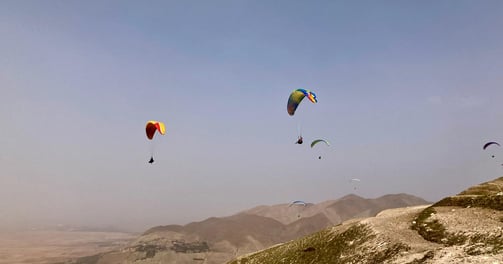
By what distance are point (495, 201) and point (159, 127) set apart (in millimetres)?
52449

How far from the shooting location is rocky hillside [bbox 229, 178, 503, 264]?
38562mm

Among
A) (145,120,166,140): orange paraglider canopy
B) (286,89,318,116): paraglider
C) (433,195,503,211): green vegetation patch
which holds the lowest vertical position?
(433,195,503,211): green vegetation patch

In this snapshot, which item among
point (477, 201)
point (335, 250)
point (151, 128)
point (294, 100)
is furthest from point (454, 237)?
point (151, 128)

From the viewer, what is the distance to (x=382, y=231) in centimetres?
5125

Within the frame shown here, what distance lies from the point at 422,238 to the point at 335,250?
1296 cm

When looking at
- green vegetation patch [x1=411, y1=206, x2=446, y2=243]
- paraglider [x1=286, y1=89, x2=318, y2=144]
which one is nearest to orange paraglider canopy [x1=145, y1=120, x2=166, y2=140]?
paraglider [x1=286, y1=89, x2=318, y2=144]

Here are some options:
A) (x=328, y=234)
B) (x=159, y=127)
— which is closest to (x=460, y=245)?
(x=328, y=234)

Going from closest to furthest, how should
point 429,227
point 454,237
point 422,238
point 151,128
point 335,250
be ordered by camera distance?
point 454,237, point 422,238, point 429,227, point 335,250, point 151,128

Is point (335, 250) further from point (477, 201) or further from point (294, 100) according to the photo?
point (294, 100)

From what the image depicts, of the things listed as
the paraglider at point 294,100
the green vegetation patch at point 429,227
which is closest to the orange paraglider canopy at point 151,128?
the paraglider at point 294,100

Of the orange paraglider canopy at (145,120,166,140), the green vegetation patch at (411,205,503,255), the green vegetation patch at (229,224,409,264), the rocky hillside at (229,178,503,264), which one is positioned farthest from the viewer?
the orange paraglider canopy at (145,120,166,140)

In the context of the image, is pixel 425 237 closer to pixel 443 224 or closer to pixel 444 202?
pixel 443 224

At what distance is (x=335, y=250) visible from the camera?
181 feet

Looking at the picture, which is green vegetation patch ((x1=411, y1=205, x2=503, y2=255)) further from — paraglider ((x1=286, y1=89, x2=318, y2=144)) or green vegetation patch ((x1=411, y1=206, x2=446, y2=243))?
paraglider ((x1=286, y1=89, x2=318, y2=144))
